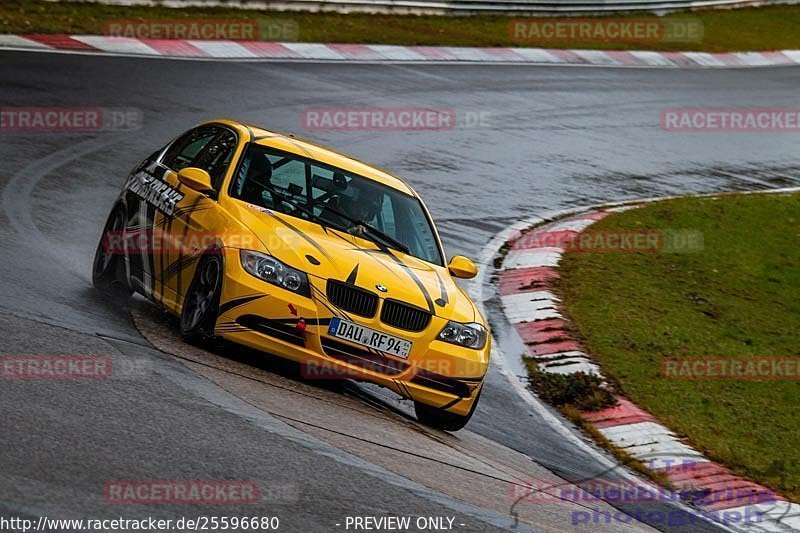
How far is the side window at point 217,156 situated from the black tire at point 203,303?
2.75 ft

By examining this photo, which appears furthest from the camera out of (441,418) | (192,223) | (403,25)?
(403,25)

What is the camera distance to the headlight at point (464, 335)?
27.3 feet

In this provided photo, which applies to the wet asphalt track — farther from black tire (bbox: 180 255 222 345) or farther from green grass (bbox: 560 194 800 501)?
green grass (bbox: 560 194 800 501)

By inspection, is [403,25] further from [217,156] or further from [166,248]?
[166,248]

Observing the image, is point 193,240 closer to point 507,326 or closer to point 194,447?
point 194,447

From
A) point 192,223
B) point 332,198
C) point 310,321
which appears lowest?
point 310,321

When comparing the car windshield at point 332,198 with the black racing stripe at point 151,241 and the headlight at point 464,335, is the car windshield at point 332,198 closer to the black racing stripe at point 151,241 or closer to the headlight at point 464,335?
the black racing stripe at point 151,241

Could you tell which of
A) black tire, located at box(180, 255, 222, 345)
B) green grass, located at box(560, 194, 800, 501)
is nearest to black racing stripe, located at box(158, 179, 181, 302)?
black tire, located at box(180, 255, 222, 345)

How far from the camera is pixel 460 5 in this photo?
2847 cm

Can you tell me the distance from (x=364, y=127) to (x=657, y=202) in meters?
4.38

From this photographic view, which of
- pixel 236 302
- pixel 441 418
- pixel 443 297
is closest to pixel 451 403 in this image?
pixel 441 418

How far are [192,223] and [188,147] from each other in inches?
51.9

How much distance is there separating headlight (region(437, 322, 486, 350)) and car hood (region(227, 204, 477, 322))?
58 millimetres

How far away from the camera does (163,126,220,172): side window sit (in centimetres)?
972
